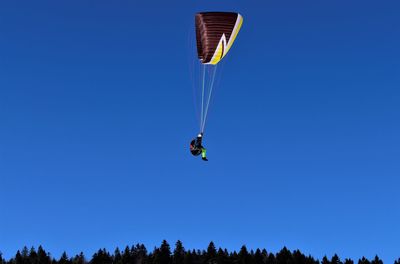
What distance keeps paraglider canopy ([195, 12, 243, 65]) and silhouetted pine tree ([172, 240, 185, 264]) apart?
62.3 meters

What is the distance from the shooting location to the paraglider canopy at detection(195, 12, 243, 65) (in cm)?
5469

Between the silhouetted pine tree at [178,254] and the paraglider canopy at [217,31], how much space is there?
62264 mm

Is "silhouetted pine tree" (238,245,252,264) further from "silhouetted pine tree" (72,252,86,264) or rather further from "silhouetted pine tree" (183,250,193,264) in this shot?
"silhouetted pine tree" (72,252,86,264)

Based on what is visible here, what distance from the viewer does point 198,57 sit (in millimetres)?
56812

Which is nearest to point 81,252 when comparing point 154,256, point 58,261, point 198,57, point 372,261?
point 58,261

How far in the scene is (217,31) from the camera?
54844 mm

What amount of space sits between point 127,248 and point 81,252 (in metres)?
7.66

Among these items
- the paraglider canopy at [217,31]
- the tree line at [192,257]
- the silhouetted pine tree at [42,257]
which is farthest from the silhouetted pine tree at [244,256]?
the paraglider canopy at [217,31]

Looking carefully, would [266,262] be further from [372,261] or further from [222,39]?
[222,39]

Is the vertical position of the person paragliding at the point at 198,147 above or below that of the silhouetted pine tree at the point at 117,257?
below

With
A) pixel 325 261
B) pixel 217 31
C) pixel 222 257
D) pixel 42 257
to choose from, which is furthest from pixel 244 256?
pixel 217 31

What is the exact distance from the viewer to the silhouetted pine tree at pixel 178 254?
372 ft

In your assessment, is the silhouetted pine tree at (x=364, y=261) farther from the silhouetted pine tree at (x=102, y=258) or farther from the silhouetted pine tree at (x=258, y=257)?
the silhouetted pine tree at (x=102, y=258)

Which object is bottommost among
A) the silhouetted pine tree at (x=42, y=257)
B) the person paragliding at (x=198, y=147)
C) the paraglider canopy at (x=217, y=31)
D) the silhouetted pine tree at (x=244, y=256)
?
the person paragliding at (x=198, y=147)
